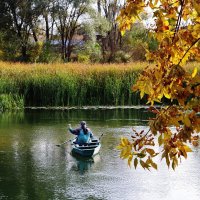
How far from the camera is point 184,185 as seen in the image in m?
9.00

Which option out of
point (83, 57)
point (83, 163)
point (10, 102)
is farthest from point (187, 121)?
point (83, 57)

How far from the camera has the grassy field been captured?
20891 mm

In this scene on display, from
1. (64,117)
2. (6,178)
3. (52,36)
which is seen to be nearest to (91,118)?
(64,117)

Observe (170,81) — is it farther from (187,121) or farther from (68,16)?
(68,16)

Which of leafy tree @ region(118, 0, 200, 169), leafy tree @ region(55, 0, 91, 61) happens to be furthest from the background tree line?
leafy tree @ region(118, 0, 200, 169)

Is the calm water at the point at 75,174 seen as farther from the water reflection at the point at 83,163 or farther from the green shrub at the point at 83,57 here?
the green shrub at the point at 83,57

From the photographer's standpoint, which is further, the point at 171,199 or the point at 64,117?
the point at 64,117

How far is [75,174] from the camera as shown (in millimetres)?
9930

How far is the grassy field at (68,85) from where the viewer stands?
2089cm

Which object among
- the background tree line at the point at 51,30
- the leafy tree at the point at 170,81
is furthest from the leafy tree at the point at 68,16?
the leafy tree at the point at 170,81

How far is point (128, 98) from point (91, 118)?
4.15 meters

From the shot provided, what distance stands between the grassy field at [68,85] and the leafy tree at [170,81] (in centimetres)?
1820

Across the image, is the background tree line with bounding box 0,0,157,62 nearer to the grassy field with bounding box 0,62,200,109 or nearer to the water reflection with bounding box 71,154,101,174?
the grassy field with bounding box 0,62,200,109

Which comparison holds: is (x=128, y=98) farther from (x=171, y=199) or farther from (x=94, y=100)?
(x=171, y=199)
